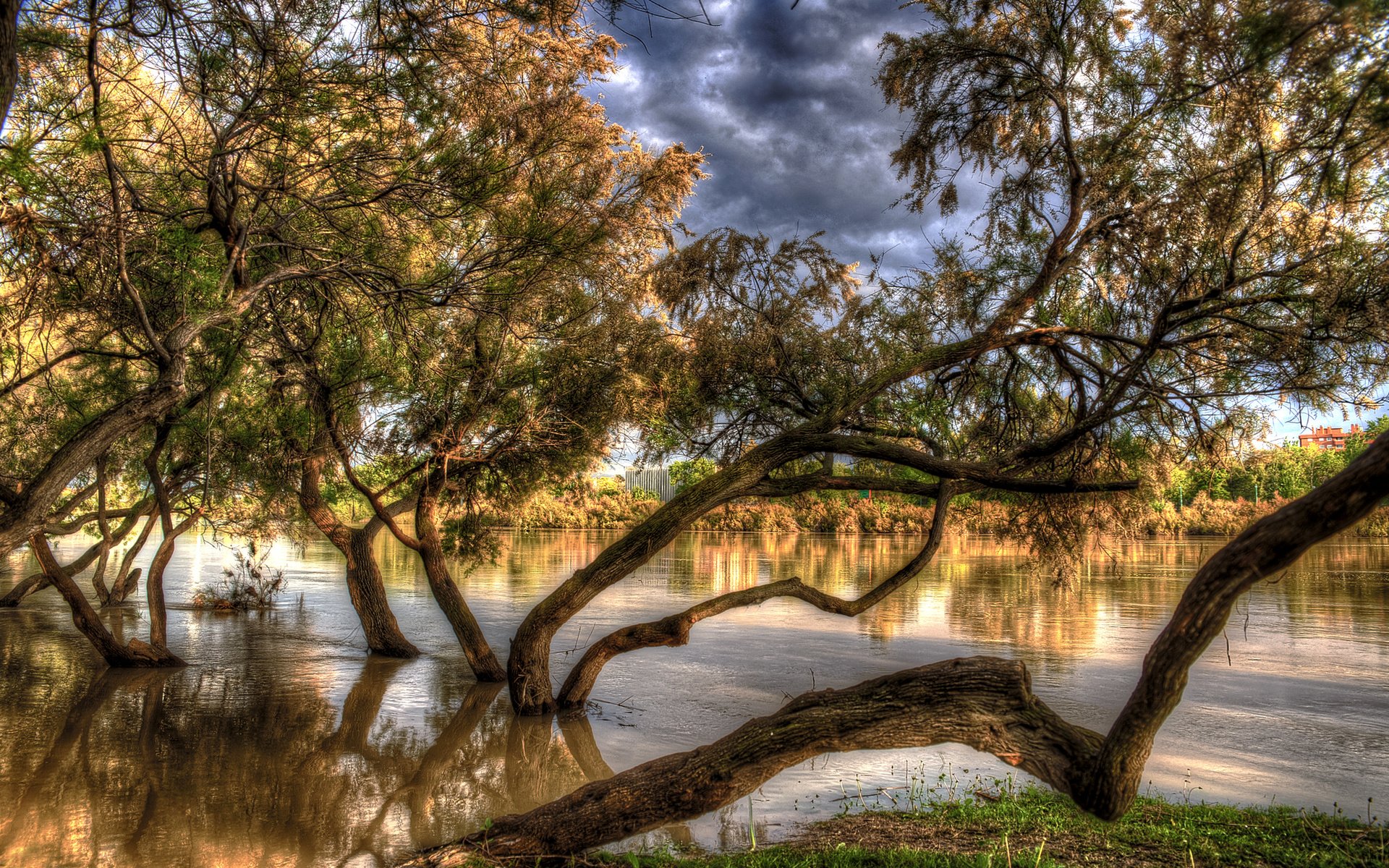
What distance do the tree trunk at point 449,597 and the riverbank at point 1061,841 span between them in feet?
22.5

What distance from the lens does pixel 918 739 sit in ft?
15.8

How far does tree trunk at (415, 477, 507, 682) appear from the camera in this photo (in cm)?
1215

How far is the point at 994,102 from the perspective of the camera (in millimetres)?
8992

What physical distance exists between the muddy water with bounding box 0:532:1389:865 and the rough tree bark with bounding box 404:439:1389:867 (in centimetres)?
160

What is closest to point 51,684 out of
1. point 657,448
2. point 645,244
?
point 657,448

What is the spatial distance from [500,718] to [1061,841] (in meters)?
6.74

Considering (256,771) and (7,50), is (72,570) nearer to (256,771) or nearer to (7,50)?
(256,771)

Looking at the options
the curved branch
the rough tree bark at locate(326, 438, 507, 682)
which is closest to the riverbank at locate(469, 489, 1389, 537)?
the rough tree bark at locate(326, 438, 507, 682)

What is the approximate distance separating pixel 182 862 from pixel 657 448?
281 inches

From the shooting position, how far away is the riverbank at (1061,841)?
209 inches

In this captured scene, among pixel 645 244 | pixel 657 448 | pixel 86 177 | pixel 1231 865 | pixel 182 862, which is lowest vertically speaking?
pixel 182 862

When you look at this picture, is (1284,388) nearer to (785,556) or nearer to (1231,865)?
(1231,865)

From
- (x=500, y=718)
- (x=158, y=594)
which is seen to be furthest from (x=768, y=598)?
(x=158, y=594)

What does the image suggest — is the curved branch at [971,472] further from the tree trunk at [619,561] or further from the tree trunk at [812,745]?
the tree trunk at [812,745]
